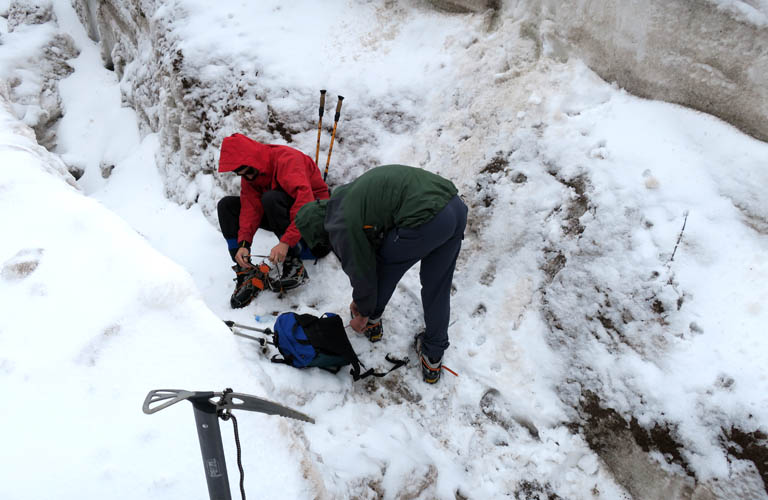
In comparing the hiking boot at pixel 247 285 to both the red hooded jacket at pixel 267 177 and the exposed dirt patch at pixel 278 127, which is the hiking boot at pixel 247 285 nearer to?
the red hooded jacket at pixel 267 177

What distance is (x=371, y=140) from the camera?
5766mm

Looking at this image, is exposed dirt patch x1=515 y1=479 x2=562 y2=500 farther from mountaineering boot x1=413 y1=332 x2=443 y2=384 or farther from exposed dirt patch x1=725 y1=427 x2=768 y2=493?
exposed dirt patch x1=725 y1=427 x2=768 y2=493

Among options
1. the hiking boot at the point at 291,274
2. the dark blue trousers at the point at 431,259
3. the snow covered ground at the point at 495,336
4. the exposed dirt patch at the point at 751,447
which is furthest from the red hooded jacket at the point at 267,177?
the exposed dirt patch at the point at 751,447

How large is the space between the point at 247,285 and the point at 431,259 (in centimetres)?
228

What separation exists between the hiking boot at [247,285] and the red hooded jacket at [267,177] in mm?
336

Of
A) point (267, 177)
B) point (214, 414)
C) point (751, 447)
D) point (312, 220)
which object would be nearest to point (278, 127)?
point (267, 177)

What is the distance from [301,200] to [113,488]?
2754 millimetres

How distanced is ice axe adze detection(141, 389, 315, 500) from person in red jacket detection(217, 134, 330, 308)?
8.82ft

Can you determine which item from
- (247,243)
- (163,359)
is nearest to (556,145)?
(247,243)

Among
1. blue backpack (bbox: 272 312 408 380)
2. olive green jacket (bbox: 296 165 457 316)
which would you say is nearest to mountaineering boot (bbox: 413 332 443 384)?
blue backpack (bbox: 272 312 408 380)

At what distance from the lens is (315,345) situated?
375 centimetres

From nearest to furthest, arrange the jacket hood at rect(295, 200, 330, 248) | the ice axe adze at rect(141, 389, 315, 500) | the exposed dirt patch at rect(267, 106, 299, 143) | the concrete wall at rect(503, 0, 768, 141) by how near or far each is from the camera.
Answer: the ice axe adze at rect(141, 389, 315, 500), the jacket hood at rect(295, 200, 330, 248), the concrete wall at rect(503, 0, 768, 141), the exposed dirt patch at rect(267, 106, 299, 143)

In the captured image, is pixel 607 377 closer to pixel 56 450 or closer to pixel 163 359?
pixel 163 359

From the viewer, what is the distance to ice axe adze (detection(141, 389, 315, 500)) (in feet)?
5.08
